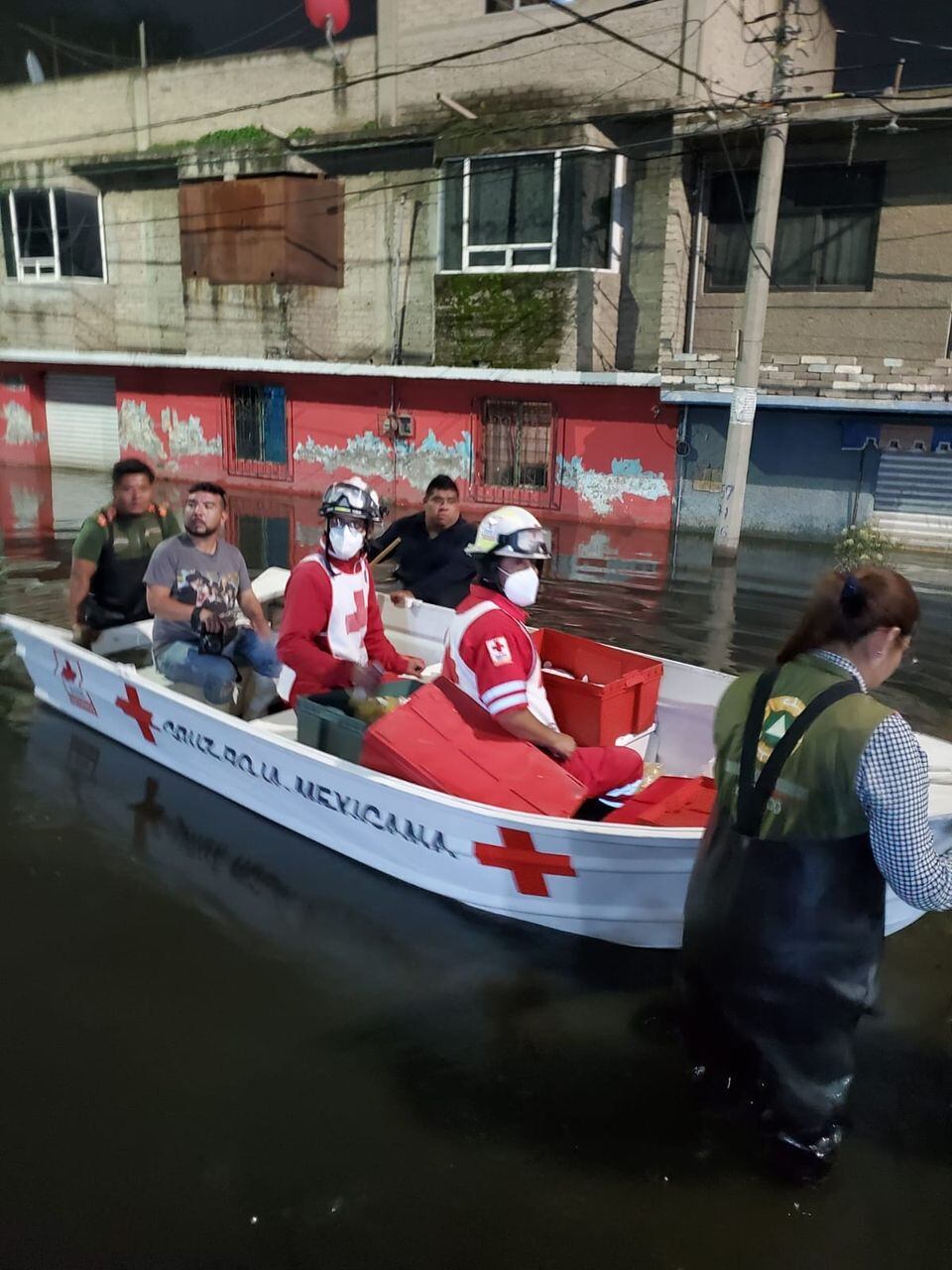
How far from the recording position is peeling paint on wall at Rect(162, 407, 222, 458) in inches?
800

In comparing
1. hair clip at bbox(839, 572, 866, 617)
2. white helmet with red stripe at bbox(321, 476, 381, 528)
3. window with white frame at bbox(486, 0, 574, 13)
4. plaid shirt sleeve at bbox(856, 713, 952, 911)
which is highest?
window with white frame at bbox(486, 0, 574, 13)

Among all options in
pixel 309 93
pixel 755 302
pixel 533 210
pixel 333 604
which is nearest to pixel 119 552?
pixel 333 604

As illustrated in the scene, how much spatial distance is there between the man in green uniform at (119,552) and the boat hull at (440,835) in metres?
0.80

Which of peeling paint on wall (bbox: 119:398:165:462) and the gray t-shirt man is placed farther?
peeling paint on wall (bbox: 119:398:165:462)

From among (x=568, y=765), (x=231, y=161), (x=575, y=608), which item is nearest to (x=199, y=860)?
(x=568, y=765)

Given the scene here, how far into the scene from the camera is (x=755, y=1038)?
2926mm

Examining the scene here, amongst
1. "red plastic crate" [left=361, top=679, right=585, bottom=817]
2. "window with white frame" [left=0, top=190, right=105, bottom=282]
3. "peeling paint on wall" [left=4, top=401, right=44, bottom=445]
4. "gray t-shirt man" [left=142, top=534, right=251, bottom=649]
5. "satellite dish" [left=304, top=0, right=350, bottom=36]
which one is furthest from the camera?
"peeling paint on wall" [left=4, top=401, right=44, bottom=445]

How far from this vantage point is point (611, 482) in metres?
16.1

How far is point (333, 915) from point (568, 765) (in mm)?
1459

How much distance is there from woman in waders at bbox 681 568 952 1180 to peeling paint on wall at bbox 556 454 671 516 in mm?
13153

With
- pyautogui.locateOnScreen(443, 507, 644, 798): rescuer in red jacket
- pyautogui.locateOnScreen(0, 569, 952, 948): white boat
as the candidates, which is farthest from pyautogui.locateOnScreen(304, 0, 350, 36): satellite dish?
pyautogui.locateOnScreen(443, 507, 644, 798): rescuer in red jacket

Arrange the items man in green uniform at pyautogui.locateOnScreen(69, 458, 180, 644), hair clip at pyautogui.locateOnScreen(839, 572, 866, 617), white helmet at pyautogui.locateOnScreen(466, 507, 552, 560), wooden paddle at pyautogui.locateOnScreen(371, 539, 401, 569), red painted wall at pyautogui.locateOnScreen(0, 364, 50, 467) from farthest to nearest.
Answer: red painted wall at pyautogui.locateOnScreen(0, 364, 50, 467) < wooden paddle at pyautogui.locateOnScreen(371, 539, 401, 569) < man in green uniform at pyautogui.locateOnScreen(69, 458, 180, 644) < white helmet at pyautogui.locateOnScreen(466, 507, 552, 560) < hair clip at pyautogui.locateOnScreen(839, 572, 866, 617)

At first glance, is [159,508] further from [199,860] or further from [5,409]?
[5,409]

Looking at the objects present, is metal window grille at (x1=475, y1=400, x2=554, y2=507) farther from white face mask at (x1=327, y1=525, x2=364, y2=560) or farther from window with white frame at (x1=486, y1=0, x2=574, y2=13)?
white face mask at (x1=327, y1=525, x2=364, y2=560)
